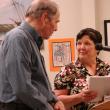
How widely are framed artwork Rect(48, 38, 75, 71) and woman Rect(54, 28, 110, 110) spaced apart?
0.79m

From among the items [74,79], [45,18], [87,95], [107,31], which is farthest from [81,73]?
[107,31]

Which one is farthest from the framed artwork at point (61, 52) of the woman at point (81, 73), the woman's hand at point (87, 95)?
the woman's hand at point (87, 95)

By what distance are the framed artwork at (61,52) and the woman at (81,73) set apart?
789 mm

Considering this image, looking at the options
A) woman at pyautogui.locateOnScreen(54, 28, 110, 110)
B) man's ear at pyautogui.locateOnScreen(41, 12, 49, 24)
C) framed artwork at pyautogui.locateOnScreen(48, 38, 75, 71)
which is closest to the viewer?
man's ear at pyautogui.locateOnScreen(41, 12, 49, 24)

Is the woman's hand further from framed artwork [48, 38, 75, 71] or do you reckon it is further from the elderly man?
framed artwork [48, 38, 75, 71]

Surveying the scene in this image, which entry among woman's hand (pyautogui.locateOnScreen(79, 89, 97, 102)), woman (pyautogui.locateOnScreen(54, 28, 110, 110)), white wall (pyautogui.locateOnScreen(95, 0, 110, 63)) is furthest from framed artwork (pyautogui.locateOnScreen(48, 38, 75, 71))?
woman's hand (pyautogui.locateOnScreen(79, 89, 97, 102))

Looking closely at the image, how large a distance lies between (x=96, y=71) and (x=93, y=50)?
0.17m

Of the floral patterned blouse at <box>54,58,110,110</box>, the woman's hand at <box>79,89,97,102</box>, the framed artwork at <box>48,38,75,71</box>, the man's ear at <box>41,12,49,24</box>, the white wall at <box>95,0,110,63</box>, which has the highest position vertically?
the white wall at <box>95,0,110,63</box>

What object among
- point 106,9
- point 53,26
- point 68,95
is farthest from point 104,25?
point 53,26

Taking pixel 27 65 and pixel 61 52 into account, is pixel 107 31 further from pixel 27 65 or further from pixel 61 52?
pixel 27 65

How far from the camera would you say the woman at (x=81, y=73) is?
7.21ft

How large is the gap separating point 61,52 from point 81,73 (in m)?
0.92

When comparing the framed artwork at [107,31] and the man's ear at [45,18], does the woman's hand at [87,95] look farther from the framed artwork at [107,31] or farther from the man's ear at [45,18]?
the framed artwork at [107,31]

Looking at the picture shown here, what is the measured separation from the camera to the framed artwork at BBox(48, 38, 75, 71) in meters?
3.20
